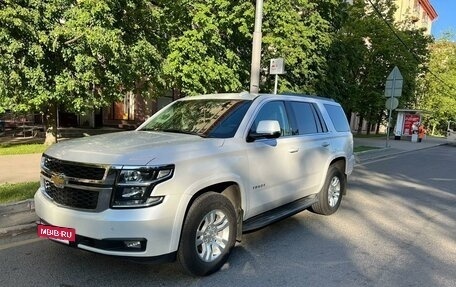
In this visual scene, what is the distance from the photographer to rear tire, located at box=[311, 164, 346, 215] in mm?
6750

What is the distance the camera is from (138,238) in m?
3.72

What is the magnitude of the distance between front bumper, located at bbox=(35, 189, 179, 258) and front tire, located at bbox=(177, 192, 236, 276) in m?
0.22

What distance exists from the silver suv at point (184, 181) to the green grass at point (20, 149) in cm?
744

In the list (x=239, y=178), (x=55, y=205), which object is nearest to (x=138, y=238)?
(x=55, y=205)

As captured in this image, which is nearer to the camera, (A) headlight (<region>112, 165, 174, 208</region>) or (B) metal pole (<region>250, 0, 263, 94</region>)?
(A) headlight (<region>112, 165, 174, 208</region>)

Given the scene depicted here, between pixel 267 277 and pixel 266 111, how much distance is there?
205cm

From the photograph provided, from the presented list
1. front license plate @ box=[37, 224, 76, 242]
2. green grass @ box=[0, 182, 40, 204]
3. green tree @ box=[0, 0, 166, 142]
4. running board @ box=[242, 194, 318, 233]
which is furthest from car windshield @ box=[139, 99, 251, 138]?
green tree @ box=[0, 0, 166, 142]

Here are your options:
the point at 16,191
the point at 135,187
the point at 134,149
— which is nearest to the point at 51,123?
the point at 16,191

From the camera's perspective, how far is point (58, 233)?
395 cm

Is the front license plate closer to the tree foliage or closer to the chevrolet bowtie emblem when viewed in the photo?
the chevrolet bowtie emblem

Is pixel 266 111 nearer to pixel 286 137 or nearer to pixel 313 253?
pixel 286 137

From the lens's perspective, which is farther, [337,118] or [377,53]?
[377,53]

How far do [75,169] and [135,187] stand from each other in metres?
0.65

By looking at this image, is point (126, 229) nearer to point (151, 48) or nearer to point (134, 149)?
point (134, 149)
